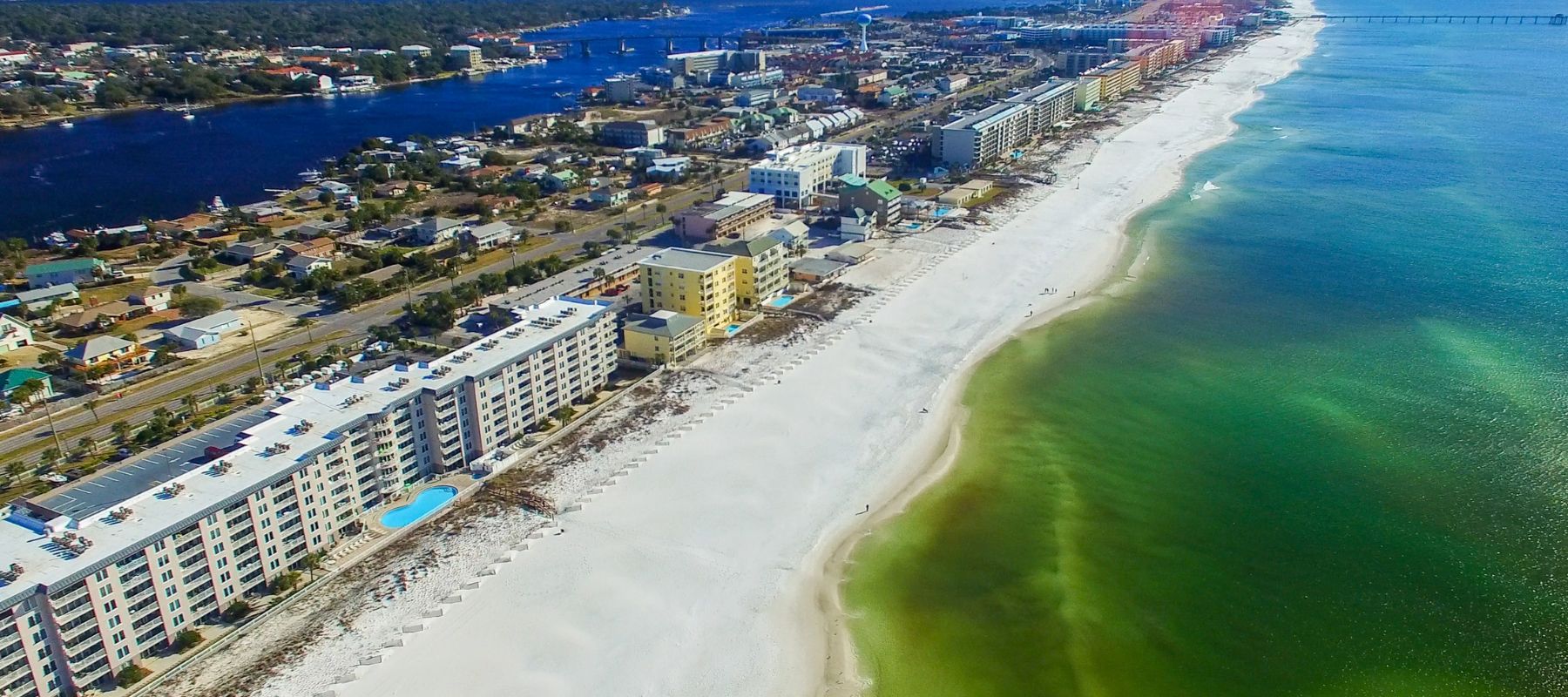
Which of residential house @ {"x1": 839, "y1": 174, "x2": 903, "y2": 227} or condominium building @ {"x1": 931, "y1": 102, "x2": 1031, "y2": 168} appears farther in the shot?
condominium building @ {"x1": 931, "y1": 102, "x2": 1031, "y2": 168}

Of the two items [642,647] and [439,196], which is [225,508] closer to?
[642,647]

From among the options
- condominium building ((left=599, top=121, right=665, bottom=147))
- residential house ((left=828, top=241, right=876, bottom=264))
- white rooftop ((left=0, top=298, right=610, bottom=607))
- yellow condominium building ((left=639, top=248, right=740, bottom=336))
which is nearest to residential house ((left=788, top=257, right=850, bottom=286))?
residential house ((left=828, top=241, right=876, bottom=264))

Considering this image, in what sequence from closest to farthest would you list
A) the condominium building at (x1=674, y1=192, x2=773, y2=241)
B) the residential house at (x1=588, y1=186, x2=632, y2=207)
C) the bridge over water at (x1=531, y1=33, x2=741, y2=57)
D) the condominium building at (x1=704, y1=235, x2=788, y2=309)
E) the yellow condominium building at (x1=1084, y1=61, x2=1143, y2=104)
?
1. the condominium building at (x1=704, y1=235, x2=788, y2=309)
2. the condominium building at (x1=674, y1=192, x2=773, y2=241)
3. the residential house at (x1=588, y1=186, x2=632, y2=207)
4. the yellow condominium building at (x1=1084, y1=61, x2=1143, y2=104)
5. the bridge over water at (x1=531, y1=33, x2=741, y2=57)

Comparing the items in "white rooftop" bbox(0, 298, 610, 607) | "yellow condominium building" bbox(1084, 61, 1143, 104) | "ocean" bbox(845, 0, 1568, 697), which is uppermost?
"yellow condominium building" bbox(1084, 61, 1143, 104)

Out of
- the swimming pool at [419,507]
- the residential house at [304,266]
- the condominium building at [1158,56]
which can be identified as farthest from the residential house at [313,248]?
the condominium building at [1158,56]

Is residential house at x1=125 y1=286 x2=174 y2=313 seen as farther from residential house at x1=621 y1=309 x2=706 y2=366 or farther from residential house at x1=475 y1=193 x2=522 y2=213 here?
residential house at x1=621 y1=309 x2=706 y2=366

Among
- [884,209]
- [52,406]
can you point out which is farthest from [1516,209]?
[52,406]
